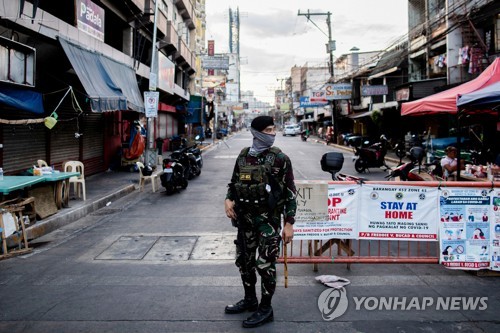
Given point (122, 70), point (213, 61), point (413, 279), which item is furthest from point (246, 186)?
point (213, 61)

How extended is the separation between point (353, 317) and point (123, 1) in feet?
51.0

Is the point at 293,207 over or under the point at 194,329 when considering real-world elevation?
over

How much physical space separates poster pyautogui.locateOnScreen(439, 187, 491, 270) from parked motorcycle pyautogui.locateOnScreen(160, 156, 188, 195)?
839 centimetres

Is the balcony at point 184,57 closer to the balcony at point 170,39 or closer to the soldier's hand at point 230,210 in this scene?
the balcony at point 170,39

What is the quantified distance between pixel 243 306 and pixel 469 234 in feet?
10.5

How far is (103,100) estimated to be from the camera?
Result: 11.0 metres

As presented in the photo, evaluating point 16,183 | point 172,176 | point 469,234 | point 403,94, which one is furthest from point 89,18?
point 403,94

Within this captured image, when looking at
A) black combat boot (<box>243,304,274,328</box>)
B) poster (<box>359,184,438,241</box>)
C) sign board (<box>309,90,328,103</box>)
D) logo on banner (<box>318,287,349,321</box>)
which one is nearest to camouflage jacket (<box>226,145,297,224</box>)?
black combat boot (<box>243,304,274,328</box>)

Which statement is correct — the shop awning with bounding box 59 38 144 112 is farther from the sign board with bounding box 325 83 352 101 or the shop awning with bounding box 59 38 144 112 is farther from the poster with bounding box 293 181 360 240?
the sign board with bounding box 325 83 352 101

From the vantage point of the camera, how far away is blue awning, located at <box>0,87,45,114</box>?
8430 millimetres

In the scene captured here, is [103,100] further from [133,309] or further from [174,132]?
[174,132]

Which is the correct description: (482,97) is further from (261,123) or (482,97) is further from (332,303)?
(261,123)

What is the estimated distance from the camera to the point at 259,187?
409cm

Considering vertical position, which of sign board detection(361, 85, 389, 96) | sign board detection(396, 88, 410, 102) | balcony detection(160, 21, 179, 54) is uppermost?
balcony detection(160, 21, 179, 54)
